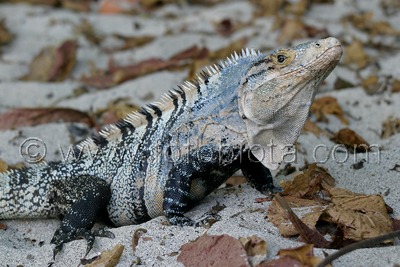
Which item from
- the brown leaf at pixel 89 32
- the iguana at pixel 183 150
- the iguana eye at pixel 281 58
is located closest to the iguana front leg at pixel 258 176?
the iguana at pixel 183 150

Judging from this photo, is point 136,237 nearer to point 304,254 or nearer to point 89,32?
point 304,254

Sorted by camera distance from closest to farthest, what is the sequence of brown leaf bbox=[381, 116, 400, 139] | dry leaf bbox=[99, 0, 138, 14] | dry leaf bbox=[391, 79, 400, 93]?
brown leaf bbox=[381, 116, 400, 139] → dry leaf bbox=[391, 79, 400, 93] → dry leaf bbox=[99, 0, 138, 14]

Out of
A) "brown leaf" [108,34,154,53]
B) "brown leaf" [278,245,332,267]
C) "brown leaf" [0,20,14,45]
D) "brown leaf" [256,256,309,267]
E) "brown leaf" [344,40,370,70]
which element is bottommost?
"brown leaf" [256,256,309,267]

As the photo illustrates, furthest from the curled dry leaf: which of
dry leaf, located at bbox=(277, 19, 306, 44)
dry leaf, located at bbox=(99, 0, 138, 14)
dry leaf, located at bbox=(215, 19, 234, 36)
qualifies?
dry leaf, located at bbox=(99, 0, 138, 14)

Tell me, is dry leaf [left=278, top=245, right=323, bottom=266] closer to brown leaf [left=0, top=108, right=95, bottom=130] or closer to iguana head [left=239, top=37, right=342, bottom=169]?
iguana head [left=239, top=37, right=342, bottom=169]

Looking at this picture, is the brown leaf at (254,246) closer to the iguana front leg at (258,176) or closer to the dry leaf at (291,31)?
the iguana front leg at (258,176)

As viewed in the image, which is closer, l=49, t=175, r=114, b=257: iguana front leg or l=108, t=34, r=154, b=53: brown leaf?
l=49, t=175, r=114, b=257: iguana front leg
